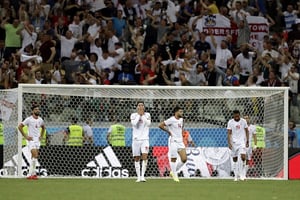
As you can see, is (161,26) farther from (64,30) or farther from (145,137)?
(145,137)

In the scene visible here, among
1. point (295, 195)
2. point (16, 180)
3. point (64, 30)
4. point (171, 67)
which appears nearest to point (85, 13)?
point (64, 30)

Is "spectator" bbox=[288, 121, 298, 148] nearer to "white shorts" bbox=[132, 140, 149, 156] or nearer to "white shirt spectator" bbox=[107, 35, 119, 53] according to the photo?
"white shorts" bbox=[132, 140, 149, 156]

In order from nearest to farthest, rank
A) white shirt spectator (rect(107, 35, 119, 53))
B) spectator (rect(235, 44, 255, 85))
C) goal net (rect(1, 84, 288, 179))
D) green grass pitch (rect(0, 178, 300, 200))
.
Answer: green grass pitch (rect(0, 178, 300, 200)) < goal net (rect(1, 84, 288, 179)) < spectator (rect(235, 44, 255, 85)) < white shirt spectator (rect(107, 35, 119, 53))

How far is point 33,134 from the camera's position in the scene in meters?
25.4

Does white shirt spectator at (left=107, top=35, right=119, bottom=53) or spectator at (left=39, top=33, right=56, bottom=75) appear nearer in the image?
spectator at (left=39, top=33, right=56, bottom=75)

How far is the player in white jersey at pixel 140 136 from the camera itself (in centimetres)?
2461

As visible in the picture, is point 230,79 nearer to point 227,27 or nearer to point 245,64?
point 245,64

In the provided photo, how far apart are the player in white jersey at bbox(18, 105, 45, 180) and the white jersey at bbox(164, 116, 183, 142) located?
10.7ft

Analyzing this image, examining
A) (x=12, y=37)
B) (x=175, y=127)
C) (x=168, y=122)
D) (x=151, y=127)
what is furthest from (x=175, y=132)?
(x=12, y=37)

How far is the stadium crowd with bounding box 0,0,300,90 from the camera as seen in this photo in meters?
29.0

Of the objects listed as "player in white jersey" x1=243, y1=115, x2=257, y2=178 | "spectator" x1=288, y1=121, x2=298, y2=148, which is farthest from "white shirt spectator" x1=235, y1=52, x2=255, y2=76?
"player in white jersey" x1=243, y1=115, x2=257, y2=178

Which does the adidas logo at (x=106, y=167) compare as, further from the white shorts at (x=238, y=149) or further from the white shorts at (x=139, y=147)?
the white shorts at (x=238, y=149)

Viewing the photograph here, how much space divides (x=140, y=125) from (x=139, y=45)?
580 cm

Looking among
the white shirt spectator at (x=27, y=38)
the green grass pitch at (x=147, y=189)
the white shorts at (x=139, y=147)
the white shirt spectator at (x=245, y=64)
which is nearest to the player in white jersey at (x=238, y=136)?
the green grass pitch at (x=147, y=189)
